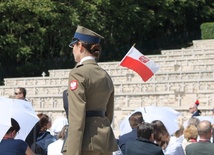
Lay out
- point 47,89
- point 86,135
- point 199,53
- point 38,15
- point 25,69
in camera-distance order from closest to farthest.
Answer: point 86,135, point 47,89, point 199,53, point 38,15, point 25,69

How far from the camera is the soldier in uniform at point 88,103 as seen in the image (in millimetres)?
5445

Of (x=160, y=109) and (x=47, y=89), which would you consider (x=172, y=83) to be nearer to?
(x=47, y=89)

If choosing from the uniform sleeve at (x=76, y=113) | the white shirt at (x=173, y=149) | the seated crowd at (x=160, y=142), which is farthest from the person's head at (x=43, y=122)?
the uniform sleeve at (x=76, y=113)

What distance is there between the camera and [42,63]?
37531 millimetres

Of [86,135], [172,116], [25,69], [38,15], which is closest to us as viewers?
[86,135]

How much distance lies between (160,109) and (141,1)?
109 feet

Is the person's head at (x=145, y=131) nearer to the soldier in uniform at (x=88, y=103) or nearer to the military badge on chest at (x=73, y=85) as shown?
the soldier in uniform at (x=88, y=103)

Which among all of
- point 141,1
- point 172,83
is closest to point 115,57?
point 141,1

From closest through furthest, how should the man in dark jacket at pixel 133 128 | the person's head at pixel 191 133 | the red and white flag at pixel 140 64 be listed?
the man in dark jacket at pixel 133 128
the person's head at pixel 191 133
the red and white flag at pixel 140 64

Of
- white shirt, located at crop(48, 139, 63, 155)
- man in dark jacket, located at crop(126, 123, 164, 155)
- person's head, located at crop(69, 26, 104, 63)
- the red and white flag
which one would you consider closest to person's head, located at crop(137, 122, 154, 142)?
man in dark jacket, located at crop(126, 123, 164, 155)

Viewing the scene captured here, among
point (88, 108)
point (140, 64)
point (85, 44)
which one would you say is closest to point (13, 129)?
point (88, 108)

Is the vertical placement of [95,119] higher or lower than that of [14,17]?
lower

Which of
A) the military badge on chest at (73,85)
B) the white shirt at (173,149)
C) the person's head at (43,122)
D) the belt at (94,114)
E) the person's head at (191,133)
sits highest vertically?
the military badge on chest at (73,85)

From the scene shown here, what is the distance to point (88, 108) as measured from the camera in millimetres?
5617
